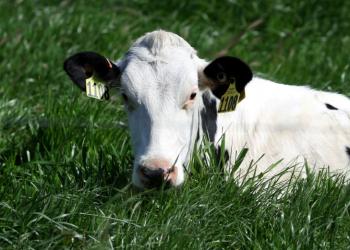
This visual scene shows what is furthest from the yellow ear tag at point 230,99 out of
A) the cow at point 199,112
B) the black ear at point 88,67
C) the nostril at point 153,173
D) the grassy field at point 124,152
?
the nostril at point 153,173

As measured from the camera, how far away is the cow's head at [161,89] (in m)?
3.52

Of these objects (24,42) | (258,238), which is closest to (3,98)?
(24,42)

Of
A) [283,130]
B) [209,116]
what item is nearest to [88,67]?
[209,116]

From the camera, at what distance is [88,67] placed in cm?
426

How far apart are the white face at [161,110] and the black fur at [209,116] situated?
0.23 metres

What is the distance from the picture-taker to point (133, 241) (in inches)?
124

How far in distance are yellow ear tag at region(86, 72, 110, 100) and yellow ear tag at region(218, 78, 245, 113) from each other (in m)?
0.97

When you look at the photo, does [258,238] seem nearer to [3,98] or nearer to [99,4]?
[3,98]

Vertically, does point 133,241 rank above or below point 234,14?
above

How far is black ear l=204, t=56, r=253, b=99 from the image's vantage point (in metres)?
4.05

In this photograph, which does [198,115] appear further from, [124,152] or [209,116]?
[124,152]

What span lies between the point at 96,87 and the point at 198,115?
87cm

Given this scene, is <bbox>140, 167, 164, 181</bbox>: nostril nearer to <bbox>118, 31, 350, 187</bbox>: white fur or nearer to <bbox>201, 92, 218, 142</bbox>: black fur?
<bbox>118, 31, 350, 187</bbox>: white fur

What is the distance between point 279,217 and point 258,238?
22 centimetres
